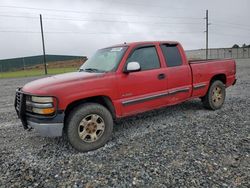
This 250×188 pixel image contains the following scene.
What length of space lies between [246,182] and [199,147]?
107cm

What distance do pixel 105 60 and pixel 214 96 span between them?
3.35 metres

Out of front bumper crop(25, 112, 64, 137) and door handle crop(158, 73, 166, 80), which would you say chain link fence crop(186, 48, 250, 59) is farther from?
front bumper crop(25, 112, 64, 137)

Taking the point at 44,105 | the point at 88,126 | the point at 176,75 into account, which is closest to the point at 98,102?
the point at 88,126

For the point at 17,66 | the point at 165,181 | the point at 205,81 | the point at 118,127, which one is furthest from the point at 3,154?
the point at 17,66

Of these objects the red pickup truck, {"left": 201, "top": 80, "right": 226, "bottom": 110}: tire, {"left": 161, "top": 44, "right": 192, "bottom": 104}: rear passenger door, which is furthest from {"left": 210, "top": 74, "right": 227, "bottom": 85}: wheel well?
{"left": 161, "top": 44, "right": 192, "bottom": 104}: rear passenger door

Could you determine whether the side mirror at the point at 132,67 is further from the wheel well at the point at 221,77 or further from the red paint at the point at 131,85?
the wheel well at the point at 221,77

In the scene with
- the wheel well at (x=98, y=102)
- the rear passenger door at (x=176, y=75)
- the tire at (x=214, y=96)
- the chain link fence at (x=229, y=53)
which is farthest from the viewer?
the chain link fence at (x=229, y=53)

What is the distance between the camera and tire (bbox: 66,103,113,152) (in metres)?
3.77

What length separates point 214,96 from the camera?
615 centimetres

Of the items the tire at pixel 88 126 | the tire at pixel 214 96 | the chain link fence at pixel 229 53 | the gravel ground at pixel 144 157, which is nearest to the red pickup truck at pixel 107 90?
the tire at pixel 88 126

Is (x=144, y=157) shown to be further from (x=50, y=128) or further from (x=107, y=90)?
(x=50, y=128)

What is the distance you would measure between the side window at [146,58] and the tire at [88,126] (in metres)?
1.27

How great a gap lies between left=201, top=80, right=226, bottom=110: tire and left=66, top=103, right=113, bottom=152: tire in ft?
10.6

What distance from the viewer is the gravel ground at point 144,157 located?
2.93 meters
